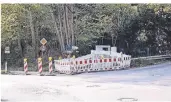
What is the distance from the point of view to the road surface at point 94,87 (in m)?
8.71

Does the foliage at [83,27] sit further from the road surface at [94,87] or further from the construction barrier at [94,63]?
the road surface at [94,87]

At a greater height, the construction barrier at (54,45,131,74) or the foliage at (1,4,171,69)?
the foliage at (1,4,171,69)

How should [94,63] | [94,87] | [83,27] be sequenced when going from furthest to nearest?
[94,63]
[83,27]
[94,87]

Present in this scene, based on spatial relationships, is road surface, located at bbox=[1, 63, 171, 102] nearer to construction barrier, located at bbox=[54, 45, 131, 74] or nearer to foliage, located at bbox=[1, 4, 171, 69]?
construction barrier, located at bbox=[54, 45, 131, 74]

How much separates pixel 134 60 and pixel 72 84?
289cm

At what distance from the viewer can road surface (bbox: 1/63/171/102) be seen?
871 centimetres

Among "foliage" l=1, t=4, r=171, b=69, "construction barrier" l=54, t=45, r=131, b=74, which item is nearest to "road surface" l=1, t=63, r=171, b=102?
"construction barrier" l=54, t=45, r=131, b=74

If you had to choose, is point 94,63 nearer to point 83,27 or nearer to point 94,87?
point 83,27

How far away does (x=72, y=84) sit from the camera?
10703mm

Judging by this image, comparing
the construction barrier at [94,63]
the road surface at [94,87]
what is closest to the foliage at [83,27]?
the construction barrier at [94,63]

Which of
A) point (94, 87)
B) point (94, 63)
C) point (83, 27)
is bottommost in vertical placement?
point (94, 87)

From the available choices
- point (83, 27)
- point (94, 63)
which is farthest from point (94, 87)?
point (94, 63)

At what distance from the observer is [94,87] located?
10.2m

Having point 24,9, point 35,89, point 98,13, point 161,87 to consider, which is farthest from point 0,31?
point 161,87
